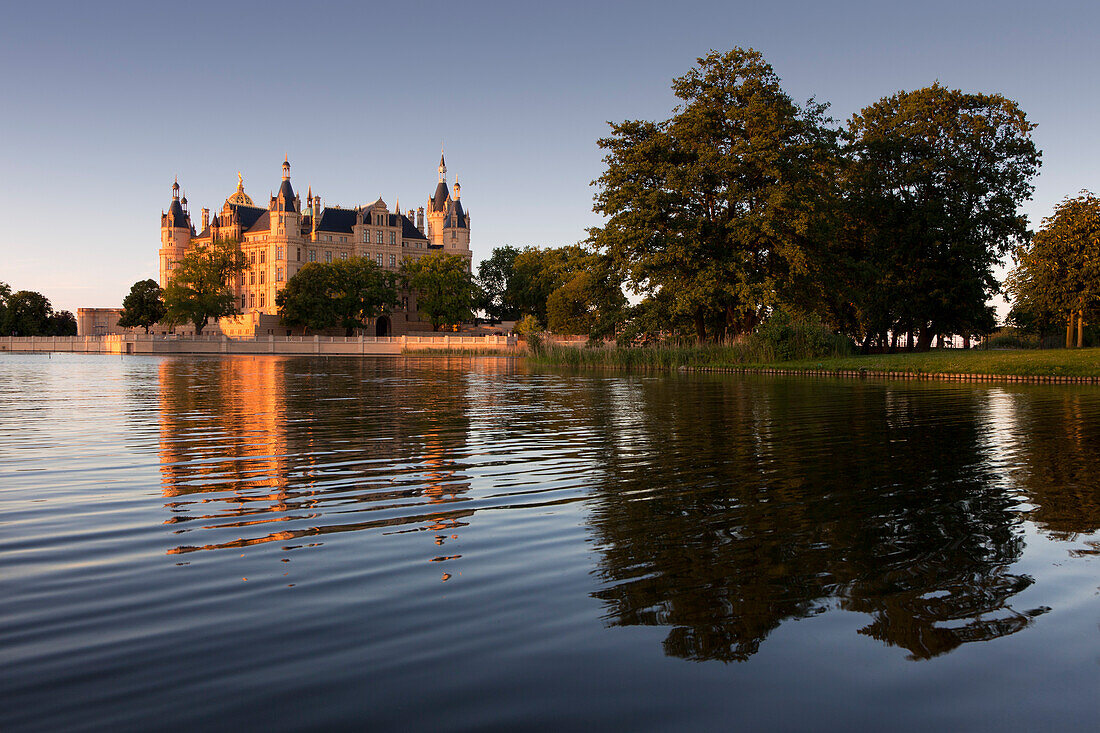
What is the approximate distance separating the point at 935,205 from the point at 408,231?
4097 inches

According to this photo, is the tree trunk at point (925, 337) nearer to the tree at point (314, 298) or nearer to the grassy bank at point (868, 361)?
the grassy bank at point (868, 361)

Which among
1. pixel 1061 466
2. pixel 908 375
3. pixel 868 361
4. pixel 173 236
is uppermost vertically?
pixel 173 236

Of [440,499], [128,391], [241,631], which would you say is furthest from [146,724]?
[128,391]

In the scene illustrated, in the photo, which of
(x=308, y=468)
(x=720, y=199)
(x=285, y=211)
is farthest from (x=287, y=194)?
(x=308, y=468)

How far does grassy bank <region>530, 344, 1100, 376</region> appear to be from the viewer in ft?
95.2

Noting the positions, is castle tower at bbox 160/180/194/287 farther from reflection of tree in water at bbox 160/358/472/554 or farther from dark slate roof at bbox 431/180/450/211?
reflection of tree in water at bbox 160/358/472/554

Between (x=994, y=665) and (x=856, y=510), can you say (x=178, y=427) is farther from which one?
(x=994, y=665)

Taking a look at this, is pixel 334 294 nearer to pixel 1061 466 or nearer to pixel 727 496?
pixel 1061 466

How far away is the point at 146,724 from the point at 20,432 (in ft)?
39.1

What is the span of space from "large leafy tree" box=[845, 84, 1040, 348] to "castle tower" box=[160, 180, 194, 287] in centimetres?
12363

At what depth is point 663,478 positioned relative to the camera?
29.2 feet

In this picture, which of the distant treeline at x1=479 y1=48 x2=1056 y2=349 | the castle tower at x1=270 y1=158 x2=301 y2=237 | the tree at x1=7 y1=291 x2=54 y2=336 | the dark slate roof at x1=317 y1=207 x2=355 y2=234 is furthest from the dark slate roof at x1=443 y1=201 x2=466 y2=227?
the distant treeline at x1=479 y1=48 x2=1056 y2=349

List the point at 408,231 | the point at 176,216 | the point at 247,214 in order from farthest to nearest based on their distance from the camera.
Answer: the point at 176,216 → the point at 247,214 → the point at 408,231

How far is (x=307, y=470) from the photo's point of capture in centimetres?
943
